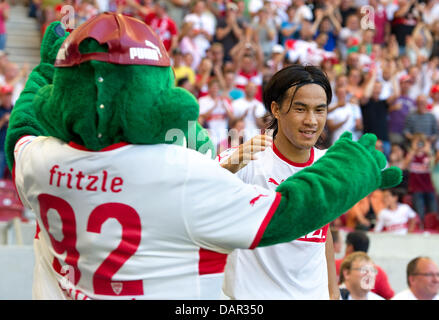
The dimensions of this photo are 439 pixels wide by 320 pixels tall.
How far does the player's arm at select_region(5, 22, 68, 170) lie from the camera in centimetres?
271

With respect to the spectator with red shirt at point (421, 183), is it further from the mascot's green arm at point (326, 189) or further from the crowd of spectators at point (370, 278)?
the mascot's green arm at point (326, 189)

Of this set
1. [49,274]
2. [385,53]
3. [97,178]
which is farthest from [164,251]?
[385,53]

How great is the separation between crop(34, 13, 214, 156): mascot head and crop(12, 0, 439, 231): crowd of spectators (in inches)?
257

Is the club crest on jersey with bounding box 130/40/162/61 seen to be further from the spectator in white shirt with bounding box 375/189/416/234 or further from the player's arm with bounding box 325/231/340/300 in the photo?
the spectator in white shirt with bounding box 375/189/416/234

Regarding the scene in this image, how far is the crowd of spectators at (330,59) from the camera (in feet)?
32.9

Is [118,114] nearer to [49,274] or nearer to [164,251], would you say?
[164,251]

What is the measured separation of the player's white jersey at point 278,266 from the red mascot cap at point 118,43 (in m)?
1.39

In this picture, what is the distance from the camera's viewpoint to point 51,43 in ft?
9.29

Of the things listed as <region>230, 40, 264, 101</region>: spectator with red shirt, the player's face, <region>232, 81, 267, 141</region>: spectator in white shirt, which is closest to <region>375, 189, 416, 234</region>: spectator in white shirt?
<region>232, 81, 267, 141</region>: spectator in white shirt

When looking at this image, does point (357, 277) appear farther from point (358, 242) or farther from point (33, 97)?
point (33, 97)

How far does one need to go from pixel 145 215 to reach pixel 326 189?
21.2 inches

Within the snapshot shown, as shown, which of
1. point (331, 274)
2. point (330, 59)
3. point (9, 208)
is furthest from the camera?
point (330, 59)

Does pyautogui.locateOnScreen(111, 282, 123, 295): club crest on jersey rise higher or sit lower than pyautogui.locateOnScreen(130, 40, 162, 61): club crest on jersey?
A: lower

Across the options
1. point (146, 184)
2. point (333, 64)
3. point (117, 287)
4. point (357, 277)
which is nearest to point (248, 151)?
point (146, 184)
